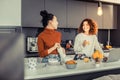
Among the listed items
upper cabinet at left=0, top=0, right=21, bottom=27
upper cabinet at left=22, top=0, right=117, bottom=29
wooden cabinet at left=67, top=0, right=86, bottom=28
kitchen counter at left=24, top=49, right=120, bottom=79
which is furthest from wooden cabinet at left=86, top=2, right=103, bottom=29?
kitchen counter at left=24, top=49, right=120, bottom=79

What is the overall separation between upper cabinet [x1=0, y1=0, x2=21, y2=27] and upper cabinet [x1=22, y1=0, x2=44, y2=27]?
91 cm

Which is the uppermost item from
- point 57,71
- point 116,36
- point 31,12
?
point 31,12

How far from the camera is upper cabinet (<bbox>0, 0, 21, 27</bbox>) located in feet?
8.73

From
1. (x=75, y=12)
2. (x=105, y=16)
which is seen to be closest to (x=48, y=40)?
(x=75, y=12)

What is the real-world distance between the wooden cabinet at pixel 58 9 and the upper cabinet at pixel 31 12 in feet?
0.48

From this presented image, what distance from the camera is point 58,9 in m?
4.18

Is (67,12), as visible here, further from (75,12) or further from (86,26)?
(86,26)

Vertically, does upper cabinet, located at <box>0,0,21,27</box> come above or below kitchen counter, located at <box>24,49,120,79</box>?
above

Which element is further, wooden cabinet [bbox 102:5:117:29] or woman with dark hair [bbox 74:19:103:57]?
wooden cabinet [bbox 102:5:117:29]

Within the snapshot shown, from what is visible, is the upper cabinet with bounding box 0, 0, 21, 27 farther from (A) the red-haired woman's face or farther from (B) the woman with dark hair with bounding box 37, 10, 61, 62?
(A) the red-haired woman's face

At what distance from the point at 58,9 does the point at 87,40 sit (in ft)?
6.26

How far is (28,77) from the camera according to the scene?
130 centimetres

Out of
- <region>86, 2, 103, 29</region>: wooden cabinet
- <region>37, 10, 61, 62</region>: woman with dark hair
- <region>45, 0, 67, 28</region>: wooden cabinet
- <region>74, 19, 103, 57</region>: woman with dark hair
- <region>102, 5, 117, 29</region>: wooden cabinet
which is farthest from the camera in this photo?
<region>102, 5, 117, 29</region>: wooden cabinet

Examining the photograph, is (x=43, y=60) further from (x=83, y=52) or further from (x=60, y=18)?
(x=60, y=18)
